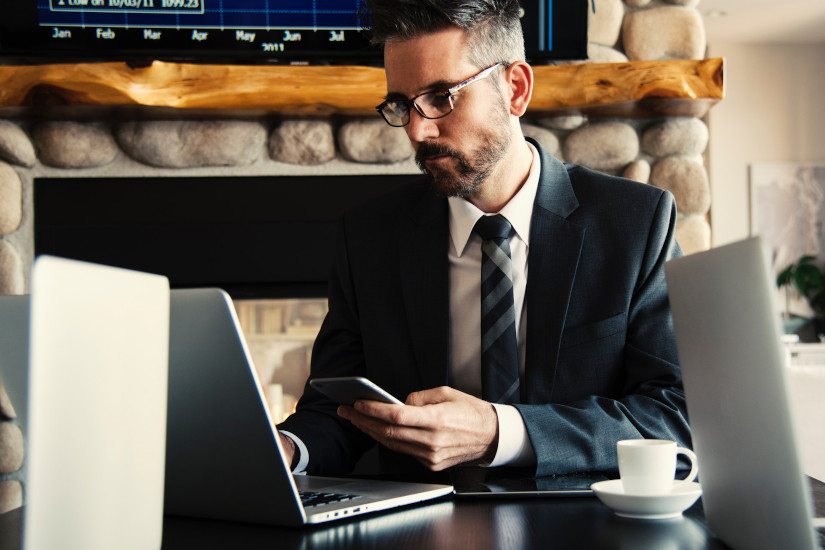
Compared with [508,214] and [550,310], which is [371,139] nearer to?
[508,214]

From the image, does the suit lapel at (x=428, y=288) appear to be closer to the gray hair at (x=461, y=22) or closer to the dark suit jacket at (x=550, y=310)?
the dark suit jacket at (x=550, y=310)

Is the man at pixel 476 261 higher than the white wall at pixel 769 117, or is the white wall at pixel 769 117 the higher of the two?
the white wall at pixel 769 117

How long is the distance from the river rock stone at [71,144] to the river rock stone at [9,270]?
26 centimetres

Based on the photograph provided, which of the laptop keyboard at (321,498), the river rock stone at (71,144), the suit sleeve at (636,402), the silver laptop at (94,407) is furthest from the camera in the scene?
the river rock stone at (71,144)

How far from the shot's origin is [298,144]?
7.73 ft

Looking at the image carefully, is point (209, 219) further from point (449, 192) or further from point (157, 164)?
point (449, 192)

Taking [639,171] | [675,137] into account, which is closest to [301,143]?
[639,171]

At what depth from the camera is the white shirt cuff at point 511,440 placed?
1.04 m

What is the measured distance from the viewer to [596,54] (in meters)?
2.39

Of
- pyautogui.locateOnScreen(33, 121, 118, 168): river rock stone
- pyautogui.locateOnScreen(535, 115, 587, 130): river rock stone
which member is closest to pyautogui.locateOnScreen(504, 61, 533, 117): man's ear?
pyautogui.locateOnScreen(535, 115, 587, 130): river rock stone

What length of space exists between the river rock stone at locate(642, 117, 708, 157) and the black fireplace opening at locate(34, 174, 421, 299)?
72 cm

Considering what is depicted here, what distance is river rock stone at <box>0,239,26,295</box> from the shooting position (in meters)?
2.25

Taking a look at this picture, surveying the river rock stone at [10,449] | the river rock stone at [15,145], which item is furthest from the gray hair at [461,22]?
the river rock stone at [10,449]

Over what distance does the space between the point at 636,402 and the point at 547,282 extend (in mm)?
268
